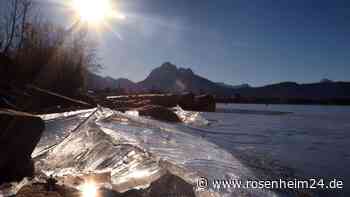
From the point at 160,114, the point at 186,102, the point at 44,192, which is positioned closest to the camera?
the point at 44,192

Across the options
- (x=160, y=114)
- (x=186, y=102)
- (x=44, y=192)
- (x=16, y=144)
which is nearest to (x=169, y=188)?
(x=44, y=192)

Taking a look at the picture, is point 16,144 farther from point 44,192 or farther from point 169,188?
point 169,188

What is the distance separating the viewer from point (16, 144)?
2889mm

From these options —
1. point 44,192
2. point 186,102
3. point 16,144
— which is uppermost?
point 16,144

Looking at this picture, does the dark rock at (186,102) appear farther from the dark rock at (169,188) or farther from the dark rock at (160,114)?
the dark rock at (169,188)

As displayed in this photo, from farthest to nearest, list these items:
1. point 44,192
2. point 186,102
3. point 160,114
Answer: point 186,102, point 160,114, point 44,192

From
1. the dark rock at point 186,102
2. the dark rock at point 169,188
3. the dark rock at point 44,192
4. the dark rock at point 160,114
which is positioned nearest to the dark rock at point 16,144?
the dark rock at point 44,192

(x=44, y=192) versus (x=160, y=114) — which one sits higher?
(x=44, y=192)

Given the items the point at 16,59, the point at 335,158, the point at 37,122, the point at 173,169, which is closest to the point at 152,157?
the point at 173,169

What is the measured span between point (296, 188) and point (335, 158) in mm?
2062

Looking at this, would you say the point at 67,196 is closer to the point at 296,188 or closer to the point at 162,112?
the point at 296,188

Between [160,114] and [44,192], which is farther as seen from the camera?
[160,114]

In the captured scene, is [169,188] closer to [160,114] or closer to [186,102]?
[160,114]

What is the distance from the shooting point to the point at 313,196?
2559 mm
